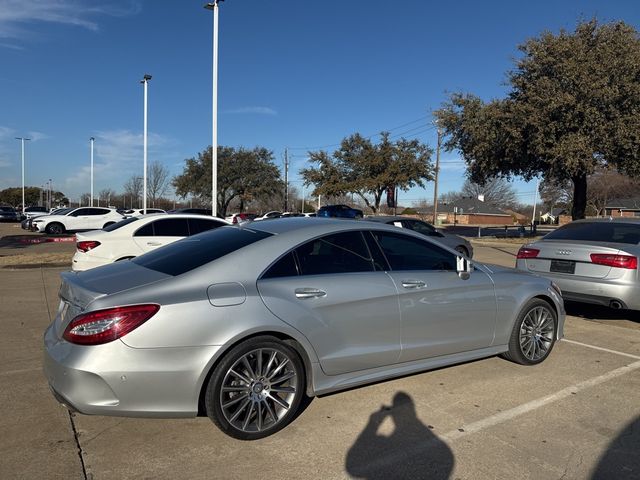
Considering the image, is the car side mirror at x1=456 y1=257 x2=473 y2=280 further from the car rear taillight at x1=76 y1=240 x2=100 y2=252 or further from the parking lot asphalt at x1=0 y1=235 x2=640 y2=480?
the car rear taillight at x1=76 y1=240 x2=100 y2=252

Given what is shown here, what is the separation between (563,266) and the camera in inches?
287

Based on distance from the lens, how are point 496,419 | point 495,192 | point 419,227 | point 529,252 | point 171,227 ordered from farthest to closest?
point 495,192
point 419,227
point 171,227
point 529,252
point 496,419

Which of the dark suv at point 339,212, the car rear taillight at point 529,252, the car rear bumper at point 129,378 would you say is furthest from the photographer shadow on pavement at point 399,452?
the dark suv at point 339,212

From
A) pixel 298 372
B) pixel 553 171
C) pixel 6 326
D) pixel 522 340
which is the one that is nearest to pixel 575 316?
pixel 522 340

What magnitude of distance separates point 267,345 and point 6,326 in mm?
4724

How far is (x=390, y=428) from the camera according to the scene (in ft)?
12.5

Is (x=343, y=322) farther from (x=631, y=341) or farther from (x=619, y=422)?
(x=631, y=341)

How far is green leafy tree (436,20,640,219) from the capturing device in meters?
22.0

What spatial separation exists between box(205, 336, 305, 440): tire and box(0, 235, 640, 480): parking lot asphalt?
14 cm

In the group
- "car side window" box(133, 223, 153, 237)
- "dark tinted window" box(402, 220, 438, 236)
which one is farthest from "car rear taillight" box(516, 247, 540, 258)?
"dark tinted window" box(402, 220, 438, 236)

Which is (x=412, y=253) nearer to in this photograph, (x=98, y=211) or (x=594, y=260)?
(x=594, y=260)

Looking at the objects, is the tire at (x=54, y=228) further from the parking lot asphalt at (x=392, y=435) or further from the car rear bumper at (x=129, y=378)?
the car rear bumper at (x=129, y=378)

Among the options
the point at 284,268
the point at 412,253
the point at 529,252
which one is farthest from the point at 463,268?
the point at 529,252

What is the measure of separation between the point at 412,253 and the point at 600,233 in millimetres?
4367
